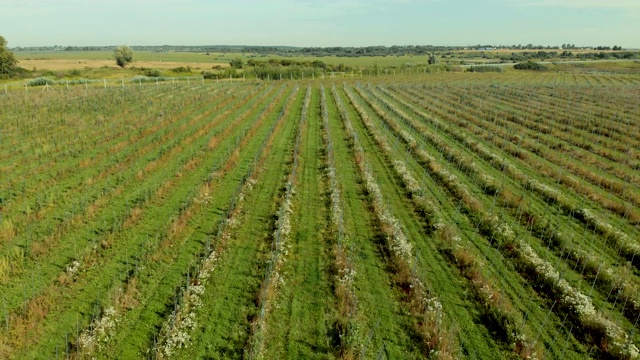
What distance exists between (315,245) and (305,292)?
3086mm

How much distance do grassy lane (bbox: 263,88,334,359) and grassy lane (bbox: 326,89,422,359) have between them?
94 cm

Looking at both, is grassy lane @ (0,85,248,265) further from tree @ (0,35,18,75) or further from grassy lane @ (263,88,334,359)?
tree @ (0,35,18,75)

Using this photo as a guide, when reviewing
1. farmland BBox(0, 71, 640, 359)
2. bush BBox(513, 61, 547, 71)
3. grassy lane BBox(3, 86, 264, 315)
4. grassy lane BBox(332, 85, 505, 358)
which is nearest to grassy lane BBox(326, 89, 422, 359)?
farmland BBox(0, 71, 640, 359)

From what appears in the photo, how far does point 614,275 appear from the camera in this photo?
1376 cm

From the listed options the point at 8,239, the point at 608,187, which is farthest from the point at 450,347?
the point at 608,187

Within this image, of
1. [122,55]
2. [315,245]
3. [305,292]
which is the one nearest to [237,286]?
[305,292]

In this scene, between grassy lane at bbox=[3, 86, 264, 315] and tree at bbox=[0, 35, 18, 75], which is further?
tree at bbox=[0, 35, 18, 75]

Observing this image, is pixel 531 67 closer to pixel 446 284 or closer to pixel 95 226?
pixel 446 284

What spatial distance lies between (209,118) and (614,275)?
33896 millimetres

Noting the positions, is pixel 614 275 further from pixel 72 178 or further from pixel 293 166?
pixel 72 178

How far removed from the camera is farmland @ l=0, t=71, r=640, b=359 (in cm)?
1091

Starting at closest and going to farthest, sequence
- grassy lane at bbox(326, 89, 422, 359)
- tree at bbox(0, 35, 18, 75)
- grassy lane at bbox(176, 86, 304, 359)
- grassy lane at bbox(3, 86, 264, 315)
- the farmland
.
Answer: grassy lane at bbox(176, 86, 304, 359) → grassy lane at bbox(326, 89, 422, 359) → the farmland → grassy lane at bbox(3, 86, 264, 315) → tree at bbox(0, 35, 18, 75)

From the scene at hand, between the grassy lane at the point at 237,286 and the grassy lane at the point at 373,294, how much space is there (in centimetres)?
310

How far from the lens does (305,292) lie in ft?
42.1
